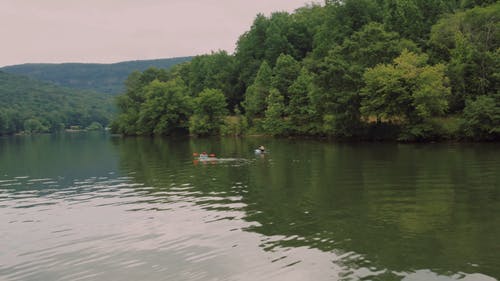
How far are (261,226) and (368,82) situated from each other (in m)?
55.2

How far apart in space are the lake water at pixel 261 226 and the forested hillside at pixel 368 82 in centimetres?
3228

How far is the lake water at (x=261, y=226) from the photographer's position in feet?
47.4

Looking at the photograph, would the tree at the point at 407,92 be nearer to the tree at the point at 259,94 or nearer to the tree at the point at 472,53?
the tree at the point at 472,53

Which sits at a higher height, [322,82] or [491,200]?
[322,82]

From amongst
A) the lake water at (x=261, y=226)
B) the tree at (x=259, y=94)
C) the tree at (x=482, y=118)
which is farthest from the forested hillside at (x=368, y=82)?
the lake water at (x=261, y=226)

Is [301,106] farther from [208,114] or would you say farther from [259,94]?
[208,114]

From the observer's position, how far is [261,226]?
781 inches

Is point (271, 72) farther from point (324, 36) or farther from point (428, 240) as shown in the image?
point (428, 240)

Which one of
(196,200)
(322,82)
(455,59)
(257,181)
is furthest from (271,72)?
(196,200)

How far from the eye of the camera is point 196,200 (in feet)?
88.0

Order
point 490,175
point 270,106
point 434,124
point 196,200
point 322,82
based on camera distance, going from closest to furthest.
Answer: point 196,200 < point 490,175 < point 434,124 < point 322,82 < point 270,106

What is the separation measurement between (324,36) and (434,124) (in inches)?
1851

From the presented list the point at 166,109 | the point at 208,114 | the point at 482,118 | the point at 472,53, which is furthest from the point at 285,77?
the point at 482,118

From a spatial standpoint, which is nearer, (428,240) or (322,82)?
(428,240)
